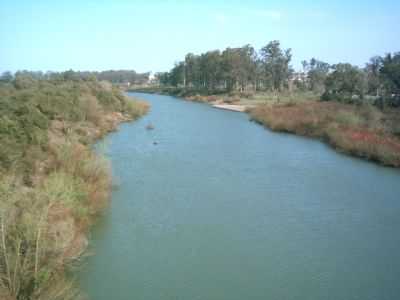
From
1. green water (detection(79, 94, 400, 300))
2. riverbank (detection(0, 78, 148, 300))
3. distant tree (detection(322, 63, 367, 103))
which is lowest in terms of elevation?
green water (detection(79, 94, 400, 300))

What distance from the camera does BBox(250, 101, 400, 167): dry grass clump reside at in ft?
77.8

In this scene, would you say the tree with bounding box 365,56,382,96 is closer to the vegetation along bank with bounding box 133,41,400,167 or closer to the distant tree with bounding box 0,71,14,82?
the vegetation along bank with bounding box 133,41,400,167

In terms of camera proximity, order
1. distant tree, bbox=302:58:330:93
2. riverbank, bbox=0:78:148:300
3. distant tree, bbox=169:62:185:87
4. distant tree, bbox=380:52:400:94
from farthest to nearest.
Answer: distant tree, bbox=169:62:185:87 → distant tree, bbox=302:58:330:93 → distant tree, bbox=380:52:400:94 → riverbank, bbox=0:78:148:300

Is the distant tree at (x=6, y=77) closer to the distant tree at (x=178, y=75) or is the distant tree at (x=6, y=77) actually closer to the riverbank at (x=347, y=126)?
the riverbank at (x=347, y=126)

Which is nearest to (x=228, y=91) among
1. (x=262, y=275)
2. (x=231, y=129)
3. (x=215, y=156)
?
(x=231, y=129)

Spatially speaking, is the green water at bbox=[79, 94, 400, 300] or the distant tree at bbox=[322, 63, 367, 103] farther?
the distant tree at bbox=[322, 63, 367, 103]

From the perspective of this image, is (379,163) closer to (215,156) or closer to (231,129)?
(215,156)

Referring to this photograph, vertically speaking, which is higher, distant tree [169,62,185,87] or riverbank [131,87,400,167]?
distant tree [169,62,185,87]

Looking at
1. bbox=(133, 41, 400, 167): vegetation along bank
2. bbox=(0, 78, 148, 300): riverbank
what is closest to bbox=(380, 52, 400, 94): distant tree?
bbox=(133, 41, 400, 167): vegetation along bank

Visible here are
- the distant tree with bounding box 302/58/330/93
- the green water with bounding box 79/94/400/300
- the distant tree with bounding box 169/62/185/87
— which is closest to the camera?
the green water with bounding box 79/94/400/300

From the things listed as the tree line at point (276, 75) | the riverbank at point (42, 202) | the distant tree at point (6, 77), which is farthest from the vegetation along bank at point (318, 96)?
the distant tree at point (6, 77)

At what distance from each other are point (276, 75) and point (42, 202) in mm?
70902

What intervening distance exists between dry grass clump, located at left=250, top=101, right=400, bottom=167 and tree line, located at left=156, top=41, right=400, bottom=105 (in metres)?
7.43

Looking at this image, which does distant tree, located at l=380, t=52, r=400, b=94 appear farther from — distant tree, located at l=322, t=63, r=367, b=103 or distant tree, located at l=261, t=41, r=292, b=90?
distant tree, located at l=261, t=41, r=292, b=90
